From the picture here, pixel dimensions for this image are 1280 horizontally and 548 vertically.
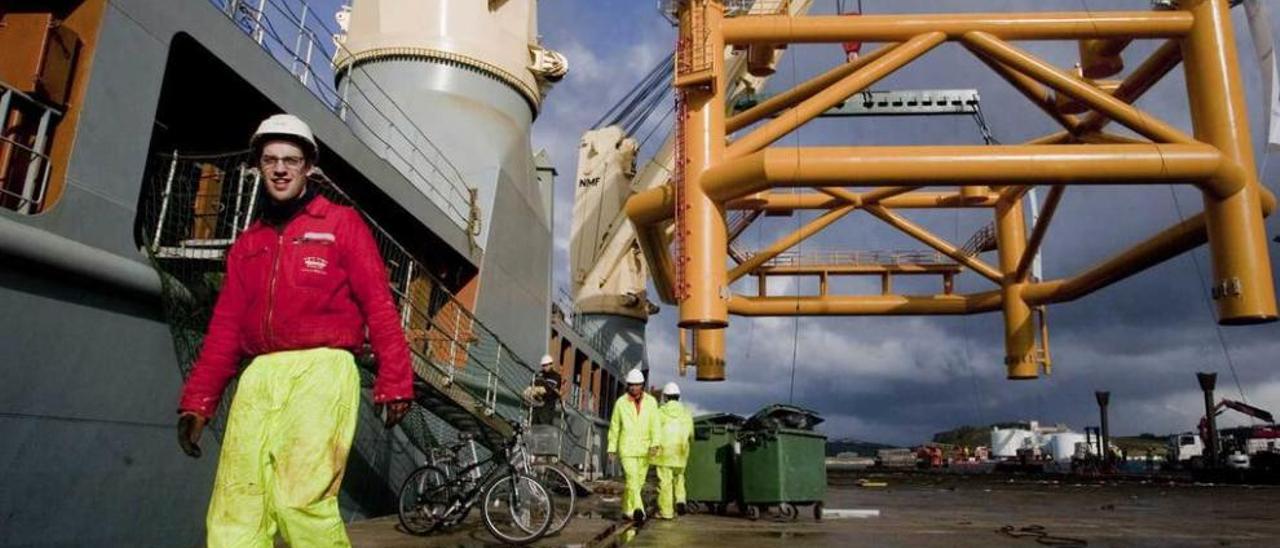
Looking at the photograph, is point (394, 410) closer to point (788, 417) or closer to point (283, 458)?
point (283, 458)

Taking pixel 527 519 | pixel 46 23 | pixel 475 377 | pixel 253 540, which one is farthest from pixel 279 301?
pixel 475 377

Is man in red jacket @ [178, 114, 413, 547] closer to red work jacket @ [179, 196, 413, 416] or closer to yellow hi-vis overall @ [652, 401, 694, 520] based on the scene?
red work jacket @ [179, 196, 413, 416]

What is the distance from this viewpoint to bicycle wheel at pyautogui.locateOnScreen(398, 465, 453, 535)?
22.6ft

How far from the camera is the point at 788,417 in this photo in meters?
Answer: 10.6

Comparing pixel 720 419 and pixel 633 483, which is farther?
pixel 720 419

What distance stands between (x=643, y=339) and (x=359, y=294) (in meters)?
24.5

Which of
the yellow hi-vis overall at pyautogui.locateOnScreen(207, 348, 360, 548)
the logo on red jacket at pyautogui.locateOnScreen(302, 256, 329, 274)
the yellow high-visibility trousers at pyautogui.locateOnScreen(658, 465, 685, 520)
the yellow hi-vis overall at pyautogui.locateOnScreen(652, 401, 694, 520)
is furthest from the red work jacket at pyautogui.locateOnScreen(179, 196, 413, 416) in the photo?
the yellow high-visibility trousers at pyautogui.locateOnScreen(658, 465, 685, 520)

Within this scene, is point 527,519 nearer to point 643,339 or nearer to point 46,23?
point 46,23

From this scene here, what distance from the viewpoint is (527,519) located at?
643cm

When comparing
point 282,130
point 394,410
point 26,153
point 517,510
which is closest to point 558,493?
point 517,510

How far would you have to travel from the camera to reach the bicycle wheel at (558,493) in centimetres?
674

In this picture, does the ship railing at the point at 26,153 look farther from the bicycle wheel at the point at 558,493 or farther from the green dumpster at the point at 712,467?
the green dumpster at the point at 712,467

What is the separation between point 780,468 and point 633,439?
81.4 inches

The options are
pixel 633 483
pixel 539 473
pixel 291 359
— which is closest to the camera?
pixel 291 359
